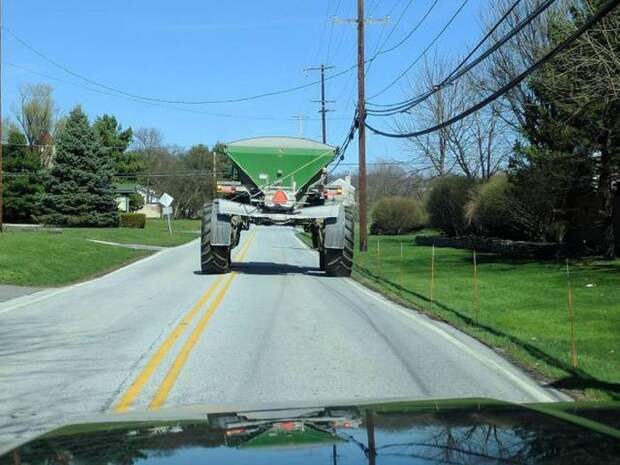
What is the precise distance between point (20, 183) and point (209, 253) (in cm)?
4628

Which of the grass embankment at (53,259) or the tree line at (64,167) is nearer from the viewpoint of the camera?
the grass embankment at (53,259)

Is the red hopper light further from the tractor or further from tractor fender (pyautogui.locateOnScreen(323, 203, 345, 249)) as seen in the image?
tractor fender (pyautogui.locateOnScreen(323, 203, 345, 249))

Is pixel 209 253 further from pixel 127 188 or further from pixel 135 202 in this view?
pixel 135 202

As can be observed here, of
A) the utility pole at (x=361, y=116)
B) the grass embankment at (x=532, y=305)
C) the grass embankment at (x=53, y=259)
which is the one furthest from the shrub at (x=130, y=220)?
the grass embankment at (x=532, y=305)

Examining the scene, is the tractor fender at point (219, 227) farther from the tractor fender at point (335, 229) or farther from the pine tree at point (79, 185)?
the pine tree at point (79, 185)

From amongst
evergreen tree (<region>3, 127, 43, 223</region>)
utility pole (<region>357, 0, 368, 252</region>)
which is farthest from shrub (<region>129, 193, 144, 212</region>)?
utility pole (<region>357, 0, 368, 252</region>)

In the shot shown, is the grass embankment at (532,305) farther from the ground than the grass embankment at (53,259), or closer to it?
closer to it

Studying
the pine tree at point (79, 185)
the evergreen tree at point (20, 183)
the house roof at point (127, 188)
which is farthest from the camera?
the house roof at point (127, 188)

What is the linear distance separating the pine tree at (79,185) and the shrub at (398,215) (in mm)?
20700

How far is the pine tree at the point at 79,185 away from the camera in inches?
2157

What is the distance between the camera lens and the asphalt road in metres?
7.42

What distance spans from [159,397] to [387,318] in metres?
7.10

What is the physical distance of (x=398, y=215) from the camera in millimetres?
57844

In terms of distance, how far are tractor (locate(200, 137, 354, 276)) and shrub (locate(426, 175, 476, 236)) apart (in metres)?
16.4
